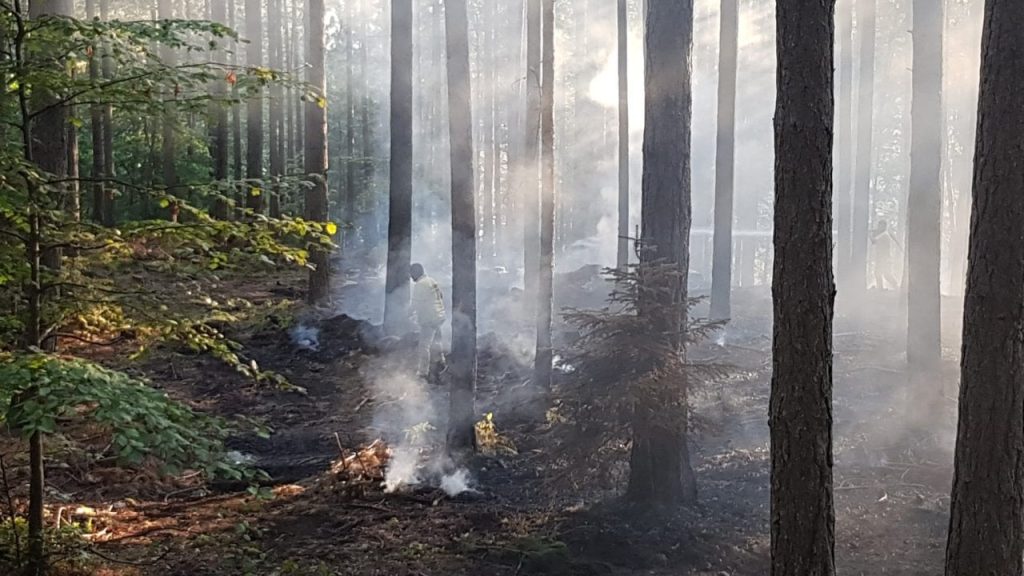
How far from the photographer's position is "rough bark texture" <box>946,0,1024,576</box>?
5.42 meters

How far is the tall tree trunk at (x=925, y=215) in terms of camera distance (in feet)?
38.7

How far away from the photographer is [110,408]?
12.7ft

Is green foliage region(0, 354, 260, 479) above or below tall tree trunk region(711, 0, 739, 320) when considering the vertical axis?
below

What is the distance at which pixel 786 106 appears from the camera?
206 inches

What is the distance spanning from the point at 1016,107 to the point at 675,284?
3380mm

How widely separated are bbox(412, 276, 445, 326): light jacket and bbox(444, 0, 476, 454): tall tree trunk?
223 centimetres

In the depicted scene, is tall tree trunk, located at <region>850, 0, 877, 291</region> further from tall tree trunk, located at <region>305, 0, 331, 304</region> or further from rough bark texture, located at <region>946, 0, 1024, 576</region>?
rough bark texture, located at <region>946, 0, 1024, 576</region>

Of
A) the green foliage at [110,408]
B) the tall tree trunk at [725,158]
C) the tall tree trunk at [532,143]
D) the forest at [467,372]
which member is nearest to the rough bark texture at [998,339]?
the forest at [467,372]

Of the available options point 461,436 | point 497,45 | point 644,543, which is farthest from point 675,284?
point 497,45

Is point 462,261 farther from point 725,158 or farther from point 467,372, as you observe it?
point 725,158

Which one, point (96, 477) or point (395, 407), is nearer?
point (96, 477)

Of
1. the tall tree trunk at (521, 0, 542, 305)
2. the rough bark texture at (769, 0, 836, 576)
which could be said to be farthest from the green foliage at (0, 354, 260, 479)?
the tall tree trunk at (521, 0, 542, 305)

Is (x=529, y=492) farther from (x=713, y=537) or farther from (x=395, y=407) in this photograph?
(x=395, y=407)

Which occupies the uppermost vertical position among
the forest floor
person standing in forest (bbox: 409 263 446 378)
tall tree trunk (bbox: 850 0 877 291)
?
tall tree trunk (bbox: 850 0 877 291)
